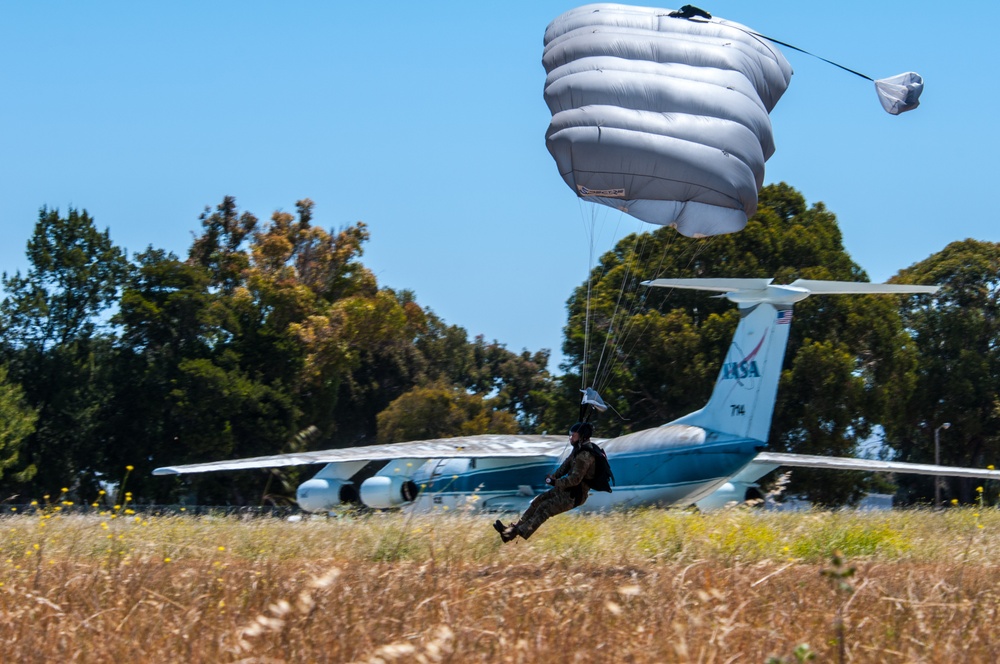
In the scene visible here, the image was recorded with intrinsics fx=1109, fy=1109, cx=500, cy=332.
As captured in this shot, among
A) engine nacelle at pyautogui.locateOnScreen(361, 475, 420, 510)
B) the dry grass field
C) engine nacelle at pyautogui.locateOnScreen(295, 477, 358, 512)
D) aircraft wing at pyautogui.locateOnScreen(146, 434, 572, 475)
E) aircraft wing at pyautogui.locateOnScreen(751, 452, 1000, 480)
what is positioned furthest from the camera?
engine nacelle at pyautogui.locateOnScreen(295, 477, 358, 512)

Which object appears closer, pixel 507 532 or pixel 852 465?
pixel 507 532

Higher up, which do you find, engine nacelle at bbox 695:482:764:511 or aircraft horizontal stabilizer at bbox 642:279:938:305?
aircraft horizontal stabilizer at bbox 642:279:938:305

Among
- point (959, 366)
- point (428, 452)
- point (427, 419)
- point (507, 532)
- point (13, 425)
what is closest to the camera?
point (507, 532)

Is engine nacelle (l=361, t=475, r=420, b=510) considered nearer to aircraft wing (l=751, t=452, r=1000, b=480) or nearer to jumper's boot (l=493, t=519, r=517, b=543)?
aircraft wing (l=751, t=452, r=1000, b=480)

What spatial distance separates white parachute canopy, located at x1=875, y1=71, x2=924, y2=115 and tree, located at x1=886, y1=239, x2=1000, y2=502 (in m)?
31.0

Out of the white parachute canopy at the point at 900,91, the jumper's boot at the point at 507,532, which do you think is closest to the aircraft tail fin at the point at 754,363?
the white parachute canopy at the point at 900,91

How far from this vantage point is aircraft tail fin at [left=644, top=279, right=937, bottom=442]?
21681mm

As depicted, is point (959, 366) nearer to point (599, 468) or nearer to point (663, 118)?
point (663, 118)

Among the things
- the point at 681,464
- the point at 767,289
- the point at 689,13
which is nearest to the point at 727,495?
the point at 681,464

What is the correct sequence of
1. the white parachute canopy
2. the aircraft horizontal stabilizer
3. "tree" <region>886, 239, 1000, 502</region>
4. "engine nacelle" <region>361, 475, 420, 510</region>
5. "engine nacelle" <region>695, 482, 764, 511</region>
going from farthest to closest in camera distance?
"tree" <region>886, 239, 1000, 502</region> → "engine nacelle" <region>361, 475, 420, 510</region> → "engine nacelle" <region>695, 482, 764, 511</region> → the aircraft horizontal stabilizer → the white parachute canopy

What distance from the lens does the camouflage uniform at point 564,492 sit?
11102 mm

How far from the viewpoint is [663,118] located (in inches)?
522

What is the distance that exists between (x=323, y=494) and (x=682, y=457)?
28.5 ft

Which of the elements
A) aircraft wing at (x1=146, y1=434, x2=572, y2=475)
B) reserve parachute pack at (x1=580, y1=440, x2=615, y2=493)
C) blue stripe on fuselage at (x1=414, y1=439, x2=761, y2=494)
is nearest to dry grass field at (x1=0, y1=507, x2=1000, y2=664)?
reserve parachute pack at (x1=580, y1=440, x2=615, y2=493)
